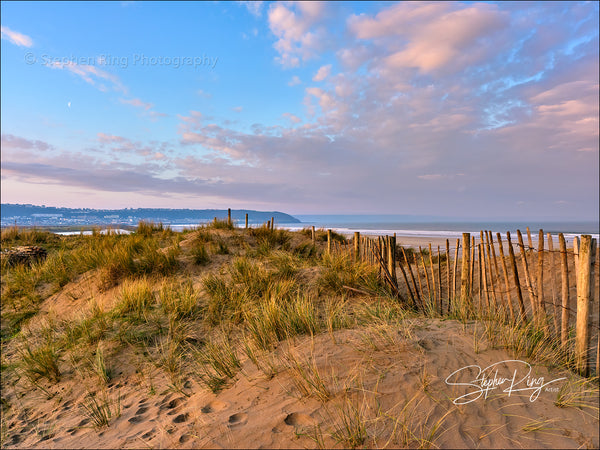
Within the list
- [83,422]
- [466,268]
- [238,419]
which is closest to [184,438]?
[238,419]

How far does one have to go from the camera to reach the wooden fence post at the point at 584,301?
347 centimetres

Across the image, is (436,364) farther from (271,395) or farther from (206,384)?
(206,384)

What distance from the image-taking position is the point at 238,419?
102 inches

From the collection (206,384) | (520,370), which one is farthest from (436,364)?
(206,384)

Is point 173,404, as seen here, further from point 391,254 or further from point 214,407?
point 391,254

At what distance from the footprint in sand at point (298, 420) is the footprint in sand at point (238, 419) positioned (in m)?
0.34

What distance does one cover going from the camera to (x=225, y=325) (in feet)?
16.9

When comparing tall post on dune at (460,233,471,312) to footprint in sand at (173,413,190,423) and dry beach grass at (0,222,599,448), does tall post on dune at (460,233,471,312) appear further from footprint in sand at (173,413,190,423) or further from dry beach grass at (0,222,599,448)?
footprint in sand at (173,413,190,423)

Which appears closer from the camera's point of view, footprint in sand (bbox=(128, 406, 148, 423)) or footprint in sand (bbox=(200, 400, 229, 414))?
footprint in sand (bbox=(200, 400, 229, 414))

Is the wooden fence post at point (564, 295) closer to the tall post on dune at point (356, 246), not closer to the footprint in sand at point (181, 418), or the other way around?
the footprint in sand at point (181, 418)

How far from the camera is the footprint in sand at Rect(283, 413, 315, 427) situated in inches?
95.8

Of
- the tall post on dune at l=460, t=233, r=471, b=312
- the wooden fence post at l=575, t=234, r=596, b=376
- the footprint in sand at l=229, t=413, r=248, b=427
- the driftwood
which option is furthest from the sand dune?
the driftwood
